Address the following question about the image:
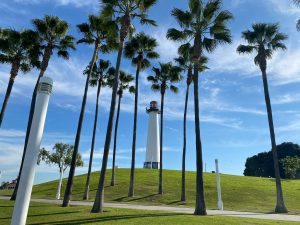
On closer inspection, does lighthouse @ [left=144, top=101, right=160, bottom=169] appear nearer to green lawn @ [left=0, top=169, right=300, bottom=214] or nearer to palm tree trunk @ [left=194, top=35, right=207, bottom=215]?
green lawn @ [left=0, top=169, right=300, bottom=214]

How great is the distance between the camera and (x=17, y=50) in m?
33.0

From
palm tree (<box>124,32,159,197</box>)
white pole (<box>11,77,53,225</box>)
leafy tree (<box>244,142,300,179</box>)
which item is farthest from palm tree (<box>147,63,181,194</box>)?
leafy tree (<box>244,142,300,179</box>)

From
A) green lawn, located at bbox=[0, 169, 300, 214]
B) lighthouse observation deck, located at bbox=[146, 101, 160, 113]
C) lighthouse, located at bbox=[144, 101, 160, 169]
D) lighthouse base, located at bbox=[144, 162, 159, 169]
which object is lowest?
green lawn, located at bbox=[0, 169, 300, 214]

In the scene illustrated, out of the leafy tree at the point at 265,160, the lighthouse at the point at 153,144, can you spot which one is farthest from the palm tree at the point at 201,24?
the leafy tree at the point at 265,160

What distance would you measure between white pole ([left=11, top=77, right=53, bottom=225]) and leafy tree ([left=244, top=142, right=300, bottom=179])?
392ft

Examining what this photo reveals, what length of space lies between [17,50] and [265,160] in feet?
355

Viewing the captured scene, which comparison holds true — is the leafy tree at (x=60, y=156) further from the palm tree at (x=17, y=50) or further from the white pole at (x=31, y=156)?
the white pole at (x=31, y=156)

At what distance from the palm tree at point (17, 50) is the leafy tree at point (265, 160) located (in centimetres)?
10493

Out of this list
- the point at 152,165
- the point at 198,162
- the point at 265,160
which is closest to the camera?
the point at 198,162

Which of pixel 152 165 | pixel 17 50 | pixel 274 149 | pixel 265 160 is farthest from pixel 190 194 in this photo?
pixel 265 160

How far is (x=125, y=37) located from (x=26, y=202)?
1800 centimetres

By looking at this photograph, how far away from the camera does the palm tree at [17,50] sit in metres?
30.5

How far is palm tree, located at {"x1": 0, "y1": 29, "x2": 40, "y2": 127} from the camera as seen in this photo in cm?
3047

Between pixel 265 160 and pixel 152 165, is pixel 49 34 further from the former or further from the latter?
pixel 265 160
